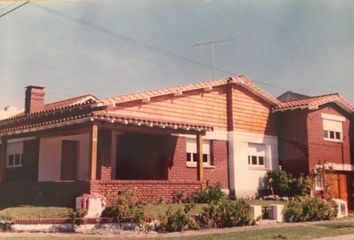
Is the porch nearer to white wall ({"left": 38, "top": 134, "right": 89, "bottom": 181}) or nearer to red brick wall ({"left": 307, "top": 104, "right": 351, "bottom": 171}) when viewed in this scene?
white wall ({"left": 38, "top": 134, "right": 89, "bottom": 181})

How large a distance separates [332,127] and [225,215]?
40.6ft

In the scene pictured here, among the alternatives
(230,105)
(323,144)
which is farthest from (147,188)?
(323,144)

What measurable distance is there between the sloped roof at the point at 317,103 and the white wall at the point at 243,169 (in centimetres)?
221

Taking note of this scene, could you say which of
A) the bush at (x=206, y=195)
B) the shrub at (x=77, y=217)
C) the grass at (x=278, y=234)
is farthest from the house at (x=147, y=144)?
the grass at (x=278, y=234)

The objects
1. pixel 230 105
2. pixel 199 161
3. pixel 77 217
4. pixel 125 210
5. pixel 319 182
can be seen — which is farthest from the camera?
pixel 319 182

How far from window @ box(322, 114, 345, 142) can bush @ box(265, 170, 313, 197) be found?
3475mm

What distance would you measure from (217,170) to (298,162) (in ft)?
15.3

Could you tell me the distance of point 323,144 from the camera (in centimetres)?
2380

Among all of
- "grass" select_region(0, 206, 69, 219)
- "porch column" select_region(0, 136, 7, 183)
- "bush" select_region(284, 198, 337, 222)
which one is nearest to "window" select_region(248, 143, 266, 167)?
"bush" select_region(284, 198, 337, 222)

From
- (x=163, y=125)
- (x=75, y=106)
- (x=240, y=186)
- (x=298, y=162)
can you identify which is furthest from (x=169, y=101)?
(x=298, y=162)

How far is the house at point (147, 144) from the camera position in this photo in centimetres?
1625

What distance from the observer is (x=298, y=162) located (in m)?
23.1

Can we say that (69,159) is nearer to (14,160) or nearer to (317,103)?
(14,160)

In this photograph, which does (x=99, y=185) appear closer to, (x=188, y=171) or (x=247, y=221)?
(x=247, y=221)
